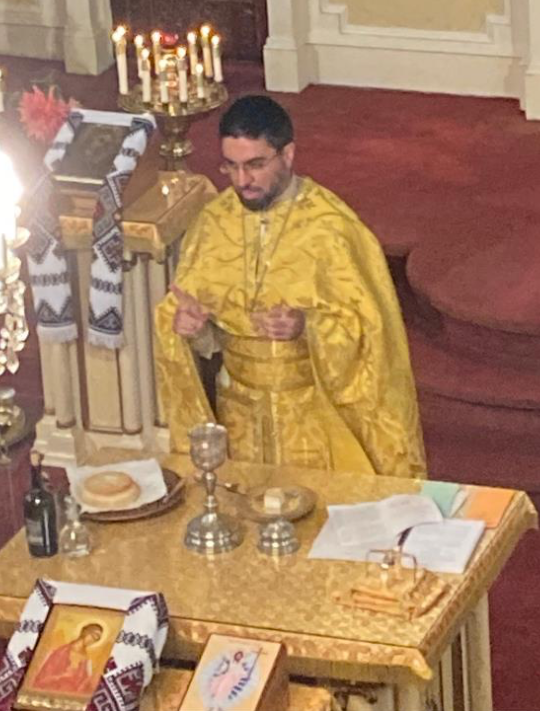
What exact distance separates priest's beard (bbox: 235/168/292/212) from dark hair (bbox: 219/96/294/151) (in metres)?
0.12

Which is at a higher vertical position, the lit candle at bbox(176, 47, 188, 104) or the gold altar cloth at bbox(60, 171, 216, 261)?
the lit candle at bbox(176, 47, 188, 104)

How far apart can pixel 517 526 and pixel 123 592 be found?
1184 mm

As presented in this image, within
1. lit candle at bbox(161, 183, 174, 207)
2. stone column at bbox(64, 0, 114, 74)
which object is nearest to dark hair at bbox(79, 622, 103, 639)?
lit candle at bbox(161, 183, 174, 207)

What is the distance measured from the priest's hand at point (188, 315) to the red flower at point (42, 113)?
135 centimetres

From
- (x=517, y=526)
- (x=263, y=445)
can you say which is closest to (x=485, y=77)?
(x=263, y=445)

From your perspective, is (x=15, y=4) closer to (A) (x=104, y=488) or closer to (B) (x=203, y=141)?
(B) (x=203, y=141)

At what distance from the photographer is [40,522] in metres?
5.82

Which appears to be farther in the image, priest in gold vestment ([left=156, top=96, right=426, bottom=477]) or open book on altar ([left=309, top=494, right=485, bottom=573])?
priest in gold vestment ([left=156, top=96, right=426, bottom=477])

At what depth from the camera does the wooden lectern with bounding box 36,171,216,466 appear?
738 centimetres

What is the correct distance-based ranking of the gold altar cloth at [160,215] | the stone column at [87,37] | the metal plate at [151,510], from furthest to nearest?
1. the stone column at [87,37]
2. the gold altar cloth at [160,215]
3. the metal plate at [151,510]

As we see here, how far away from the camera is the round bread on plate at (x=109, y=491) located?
5.96m

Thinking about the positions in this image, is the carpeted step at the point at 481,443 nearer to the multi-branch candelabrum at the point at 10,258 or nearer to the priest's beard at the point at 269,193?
the priest's beard at the point at 269,193

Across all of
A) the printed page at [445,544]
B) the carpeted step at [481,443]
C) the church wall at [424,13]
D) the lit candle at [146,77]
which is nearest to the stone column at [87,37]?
the church wall at [424,13]

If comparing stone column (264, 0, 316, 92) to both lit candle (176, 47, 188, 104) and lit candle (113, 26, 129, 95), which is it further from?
lit candle (176, 47, 188, 104)
